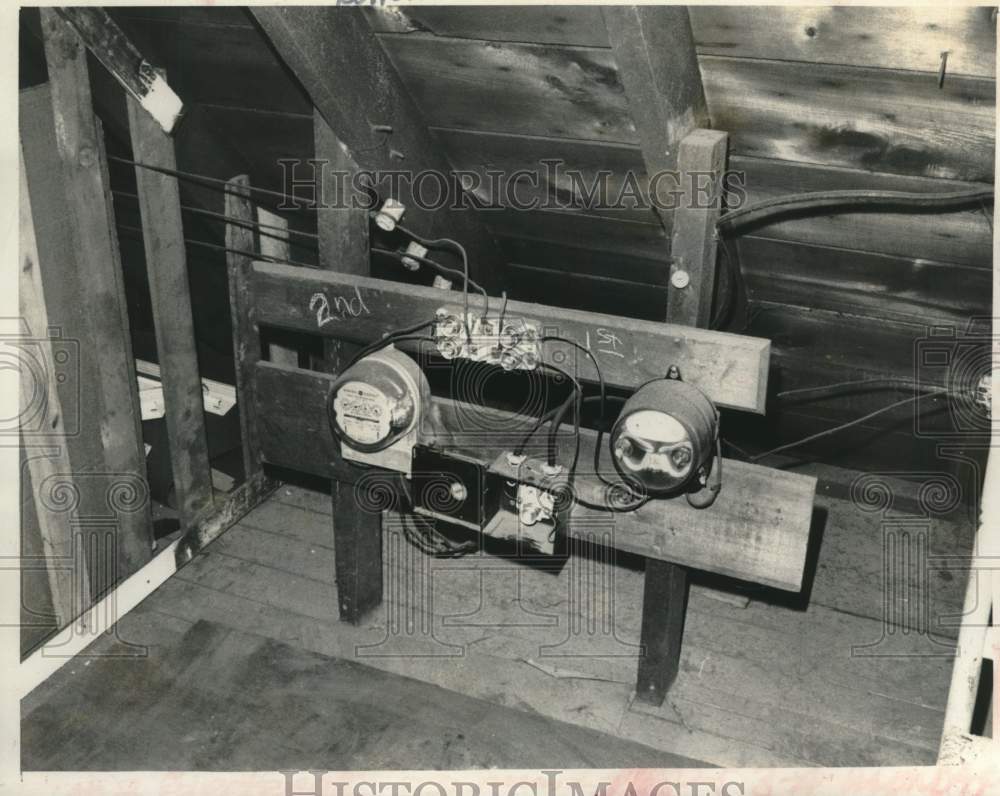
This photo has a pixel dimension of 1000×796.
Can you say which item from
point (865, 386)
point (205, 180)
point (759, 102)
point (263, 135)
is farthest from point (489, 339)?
point (865, 386)

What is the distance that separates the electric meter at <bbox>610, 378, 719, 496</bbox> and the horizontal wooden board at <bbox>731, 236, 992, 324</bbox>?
0.90m

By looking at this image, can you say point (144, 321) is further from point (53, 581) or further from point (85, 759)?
point (85, 759)

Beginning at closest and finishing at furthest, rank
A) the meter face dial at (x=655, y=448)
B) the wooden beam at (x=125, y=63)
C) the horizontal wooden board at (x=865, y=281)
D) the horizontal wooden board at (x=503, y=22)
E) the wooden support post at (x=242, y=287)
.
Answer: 1. the horizontal wooden board at (x=503, y=22)
2. the meter face dial at (x=655, y=448)
3. the wooden beam at (x=125, y=63)
4. the horizontal wooden board at (x=865, y=281)
5. the wooden support post at (x=242, y=287)

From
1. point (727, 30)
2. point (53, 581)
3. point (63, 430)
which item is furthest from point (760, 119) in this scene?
point (53, 581)

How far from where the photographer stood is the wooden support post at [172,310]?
10.8 ft

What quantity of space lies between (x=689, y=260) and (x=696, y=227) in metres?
0.09

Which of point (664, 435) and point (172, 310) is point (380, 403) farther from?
point (172, 310)

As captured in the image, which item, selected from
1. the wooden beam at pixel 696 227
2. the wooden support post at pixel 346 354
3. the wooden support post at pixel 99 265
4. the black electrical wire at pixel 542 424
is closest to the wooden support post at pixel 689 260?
the wooden beam at pixel 696 227

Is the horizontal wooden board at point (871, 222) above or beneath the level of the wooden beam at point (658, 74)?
beneath

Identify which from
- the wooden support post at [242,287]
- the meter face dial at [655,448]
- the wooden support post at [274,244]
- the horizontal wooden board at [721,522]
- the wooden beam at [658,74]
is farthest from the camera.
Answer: the wooden support post at [274,244]

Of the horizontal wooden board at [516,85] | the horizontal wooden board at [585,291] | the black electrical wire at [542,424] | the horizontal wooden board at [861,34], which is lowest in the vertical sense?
the black electrical wire at [542,424]

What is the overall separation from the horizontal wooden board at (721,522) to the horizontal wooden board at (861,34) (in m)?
1.09

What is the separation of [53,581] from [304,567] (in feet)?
3.02

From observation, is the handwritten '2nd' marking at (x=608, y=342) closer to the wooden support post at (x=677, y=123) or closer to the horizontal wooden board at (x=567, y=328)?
the horizontal wooden board at (x=567, y=328)
